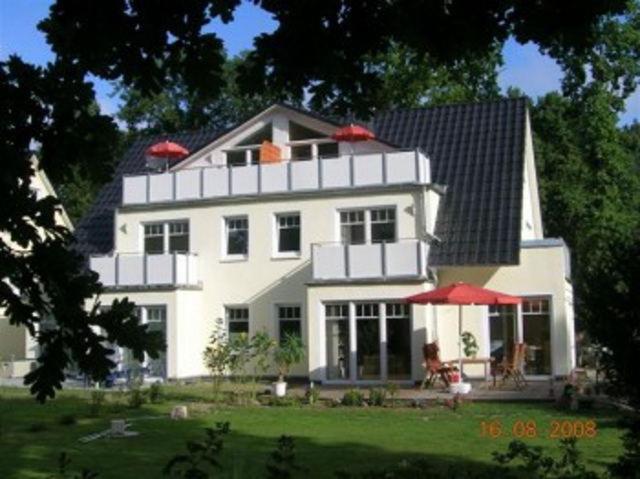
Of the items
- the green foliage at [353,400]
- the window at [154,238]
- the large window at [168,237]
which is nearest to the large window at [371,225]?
the large window at [168,237]

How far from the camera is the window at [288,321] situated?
2942cm

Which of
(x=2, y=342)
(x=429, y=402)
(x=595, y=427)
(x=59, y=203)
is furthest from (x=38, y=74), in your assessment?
(x=2, y=342)

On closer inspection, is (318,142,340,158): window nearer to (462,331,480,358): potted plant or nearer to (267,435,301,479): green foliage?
(462,331,480,358): potted plant

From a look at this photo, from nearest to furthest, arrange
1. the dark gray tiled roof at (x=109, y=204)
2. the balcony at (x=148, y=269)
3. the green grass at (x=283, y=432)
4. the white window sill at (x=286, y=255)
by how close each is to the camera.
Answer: the green grass at (x=283, y=432)
the white window sill at (x=286, y=255)
the balcony at (x=148, y=269)
the dark gray tiled roof at (x=109, y=204)

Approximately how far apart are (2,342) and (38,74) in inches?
1425

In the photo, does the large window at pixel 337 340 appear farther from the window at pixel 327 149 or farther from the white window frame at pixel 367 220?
the window at pixel 327 149

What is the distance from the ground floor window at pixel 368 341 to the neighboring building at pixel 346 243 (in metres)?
0.04

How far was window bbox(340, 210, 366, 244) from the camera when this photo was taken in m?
28.6

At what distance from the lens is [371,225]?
28.4m

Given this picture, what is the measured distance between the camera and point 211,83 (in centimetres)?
501

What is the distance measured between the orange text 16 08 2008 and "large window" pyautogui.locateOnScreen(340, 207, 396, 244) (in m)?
12.5

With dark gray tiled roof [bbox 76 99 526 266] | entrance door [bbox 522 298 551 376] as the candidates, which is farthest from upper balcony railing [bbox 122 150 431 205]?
entrance door [bbox 522 298 551 376]

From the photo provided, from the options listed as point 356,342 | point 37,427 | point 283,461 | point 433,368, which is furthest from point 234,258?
point 283,461

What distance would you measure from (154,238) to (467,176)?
34.6ft
